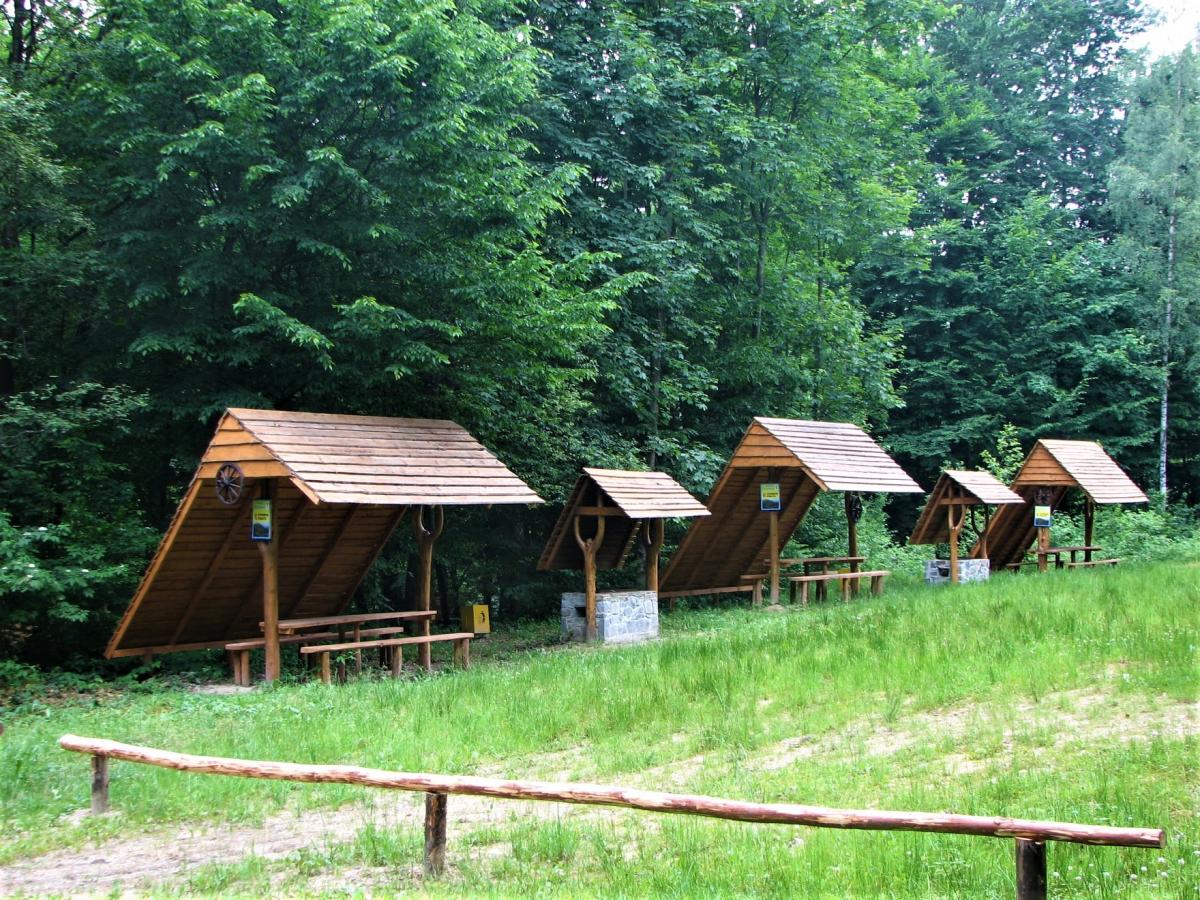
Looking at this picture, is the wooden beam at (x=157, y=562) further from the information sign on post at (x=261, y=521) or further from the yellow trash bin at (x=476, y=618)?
the yellow trash bin at (x=476, y=618)

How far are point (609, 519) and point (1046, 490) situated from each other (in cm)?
1133

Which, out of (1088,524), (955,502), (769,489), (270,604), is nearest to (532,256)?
(769,489)

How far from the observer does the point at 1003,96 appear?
44438 millimetres

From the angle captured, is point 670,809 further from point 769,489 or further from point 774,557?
point 774,557

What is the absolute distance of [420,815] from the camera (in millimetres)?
7652

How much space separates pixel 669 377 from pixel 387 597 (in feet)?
25.5

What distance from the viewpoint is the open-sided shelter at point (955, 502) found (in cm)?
2227

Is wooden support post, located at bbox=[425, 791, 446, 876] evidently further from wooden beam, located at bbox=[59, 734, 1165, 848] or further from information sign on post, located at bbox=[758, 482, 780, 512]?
information sign on post, located at bbox=[758, 482, 780, 512]

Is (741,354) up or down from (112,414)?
up

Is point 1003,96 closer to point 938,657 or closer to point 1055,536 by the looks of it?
point 1055,536

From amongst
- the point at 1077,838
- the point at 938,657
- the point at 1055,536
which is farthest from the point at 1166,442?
the point at 1077,838

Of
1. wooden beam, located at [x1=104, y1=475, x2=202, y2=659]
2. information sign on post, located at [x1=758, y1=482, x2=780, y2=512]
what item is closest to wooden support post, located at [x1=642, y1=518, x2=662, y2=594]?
information sign on post, located at [x1=758, y1=482, x2=780, y2=512]

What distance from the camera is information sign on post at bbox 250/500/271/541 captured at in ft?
42.3

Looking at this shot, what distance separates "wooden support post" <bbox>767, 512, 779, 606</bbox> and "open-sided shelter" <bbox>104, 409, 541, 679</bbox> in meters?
7.01
